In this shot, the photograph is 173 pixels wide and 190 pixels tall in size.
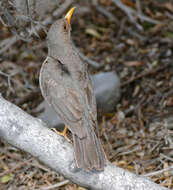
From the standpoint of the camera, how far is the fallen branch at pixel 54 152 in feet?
10.9

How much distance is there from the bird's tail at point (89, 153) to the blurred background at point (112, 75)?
0.91 metres

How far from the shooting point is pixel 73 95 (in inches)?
155

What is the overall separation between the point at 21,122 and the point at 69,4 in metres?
3.86

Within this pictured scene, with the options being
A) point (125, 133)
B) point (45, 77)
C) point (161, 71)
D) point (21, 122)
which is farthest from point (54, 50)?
point (161, 71)

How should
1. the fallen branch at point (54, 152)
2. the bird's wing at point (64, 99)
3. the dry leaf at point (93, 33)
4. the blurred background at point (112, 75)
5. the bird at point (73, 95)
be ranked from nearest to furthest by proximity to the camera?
the fallen branch at point (54, 152), the bird at point (73, 95), the bird's wing at point (64, 99), the blurred background at point (112, 75), the dry leaf at point (93, 33)

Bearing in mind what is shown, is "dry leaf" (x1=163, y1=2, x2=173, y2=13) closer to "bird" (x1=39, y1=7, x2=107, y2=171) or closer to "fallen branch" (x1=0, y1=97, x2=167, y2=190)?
"bird" (x1=39, y1=7, x2=107, y2=171)

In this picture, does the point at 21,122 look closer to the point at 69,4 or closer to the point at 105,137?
the point at 105,137

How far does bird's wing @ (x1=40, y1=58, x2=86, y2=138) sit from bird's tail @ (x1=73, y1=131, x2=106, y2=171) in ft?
0.23

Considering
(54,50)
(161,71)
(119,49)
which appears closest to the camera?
(54,50)

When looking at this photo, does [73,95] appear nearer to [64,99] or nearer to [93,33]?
[64,99]

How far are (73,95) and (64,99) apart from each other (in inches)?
4.0

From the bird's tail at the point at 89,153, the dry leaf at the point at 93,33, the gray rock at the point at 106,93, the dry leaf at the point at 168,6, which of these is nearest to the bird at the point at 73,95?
the bird's tail at the point at 89,153

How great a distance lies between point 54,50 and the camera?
445cm

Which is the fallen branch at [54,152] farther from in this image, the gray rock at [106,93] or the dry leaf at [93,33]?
the dry leaf at [93,33]
